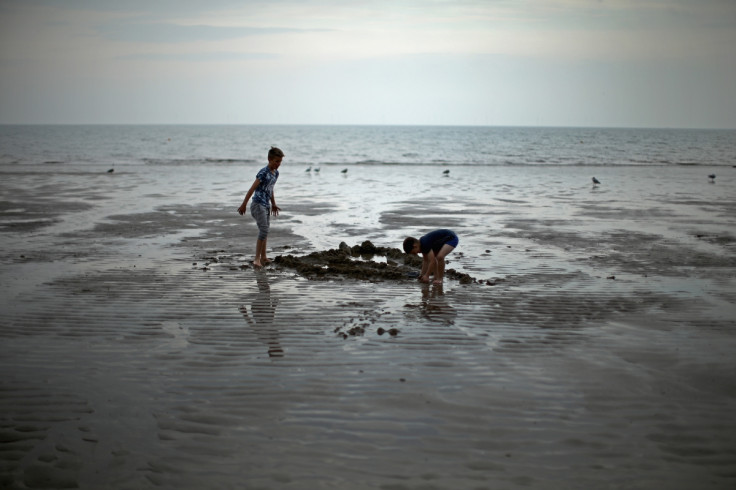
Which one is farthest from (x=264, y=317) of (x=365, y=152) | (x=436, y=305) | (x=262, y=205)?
(x=365, y=152)

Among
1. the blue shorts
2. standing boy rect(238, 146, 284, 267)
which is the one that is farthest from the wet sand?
the blue shorts

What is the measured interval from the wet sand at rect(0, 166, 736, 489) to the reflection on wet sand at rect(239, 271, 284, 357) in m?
0.04

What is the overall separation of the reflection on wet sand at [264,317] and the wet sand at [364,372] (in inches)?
1.5

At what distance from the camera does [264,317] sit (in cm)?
693

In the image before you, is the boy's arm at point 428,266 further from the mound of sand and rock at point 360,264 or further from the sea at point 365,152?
the sea at point 365,152

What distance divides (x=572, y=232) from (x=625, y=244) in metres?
1.70

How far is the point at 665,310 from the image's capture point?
739cm

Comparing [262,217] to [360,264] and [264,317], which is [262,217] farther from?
[264,317]

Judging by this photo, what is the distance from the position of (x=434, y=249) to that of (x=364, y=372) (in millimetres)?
3858

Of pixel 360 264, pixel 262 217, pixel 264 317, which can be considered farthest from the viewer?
pixel 262 217

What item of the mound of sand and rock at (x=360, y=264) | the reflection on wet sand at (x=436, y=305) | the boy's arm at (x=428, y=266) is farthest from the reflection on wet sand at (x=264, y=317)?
the boy's arm at (x=428, y=266)

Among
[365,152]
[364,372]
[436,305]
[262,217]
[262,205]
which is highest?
[365,152]

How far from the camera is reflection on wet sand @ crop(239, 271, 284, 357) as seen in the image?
5988 millimetres

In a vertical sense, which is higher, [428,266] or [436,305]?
[428,266]
